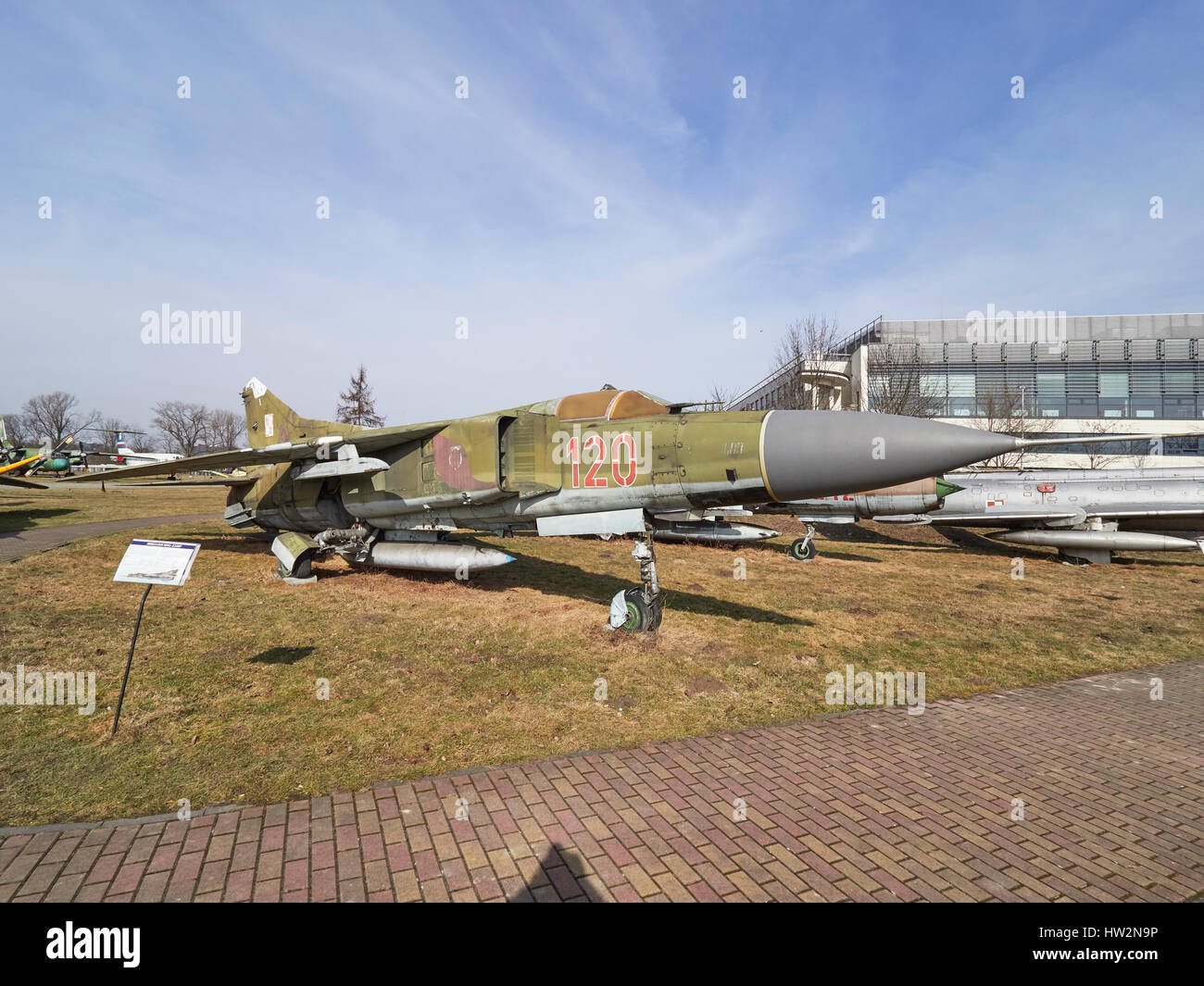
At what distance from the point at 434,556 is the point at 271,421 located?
Answer: 21.4ft

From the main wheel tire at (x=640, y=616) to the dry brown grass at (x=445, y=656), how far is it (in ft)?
1.01

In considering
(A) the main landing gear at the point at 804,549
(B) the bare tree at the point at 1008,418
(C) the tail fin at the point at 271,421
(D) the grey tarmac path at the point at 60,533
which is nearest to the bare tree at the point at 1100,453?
(B) the bare tree at the point at 1008,418

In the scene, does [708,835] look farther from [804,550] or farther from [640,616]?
[804,550]

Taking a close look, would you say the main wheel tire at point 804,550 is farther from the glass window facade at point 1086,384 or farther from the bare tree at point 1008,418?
the glass window facade at point 1086,384

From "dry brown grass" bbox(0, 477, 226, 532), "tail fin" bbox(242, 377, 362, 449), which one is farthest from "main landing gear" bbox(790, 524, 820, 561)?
"dry brown grass" bbox(0, 477, 226, 532)

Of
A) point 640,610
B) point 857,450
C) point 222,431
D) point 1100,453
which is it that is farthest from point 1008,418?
point 222,431

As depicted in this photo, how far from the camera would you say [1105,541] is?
16219 mm

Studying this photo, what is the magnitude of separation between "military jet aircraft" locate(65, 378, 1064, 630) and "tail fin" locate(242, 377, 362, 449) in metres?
0.30

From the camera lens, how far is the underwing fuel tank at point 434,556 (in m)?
10.0

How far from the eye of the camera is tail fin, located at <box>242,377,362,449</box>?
42.5ft

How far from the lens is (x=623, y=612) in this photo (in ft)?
26.9

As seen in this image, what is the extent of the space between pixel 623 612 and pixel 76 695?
6181 millimetres
